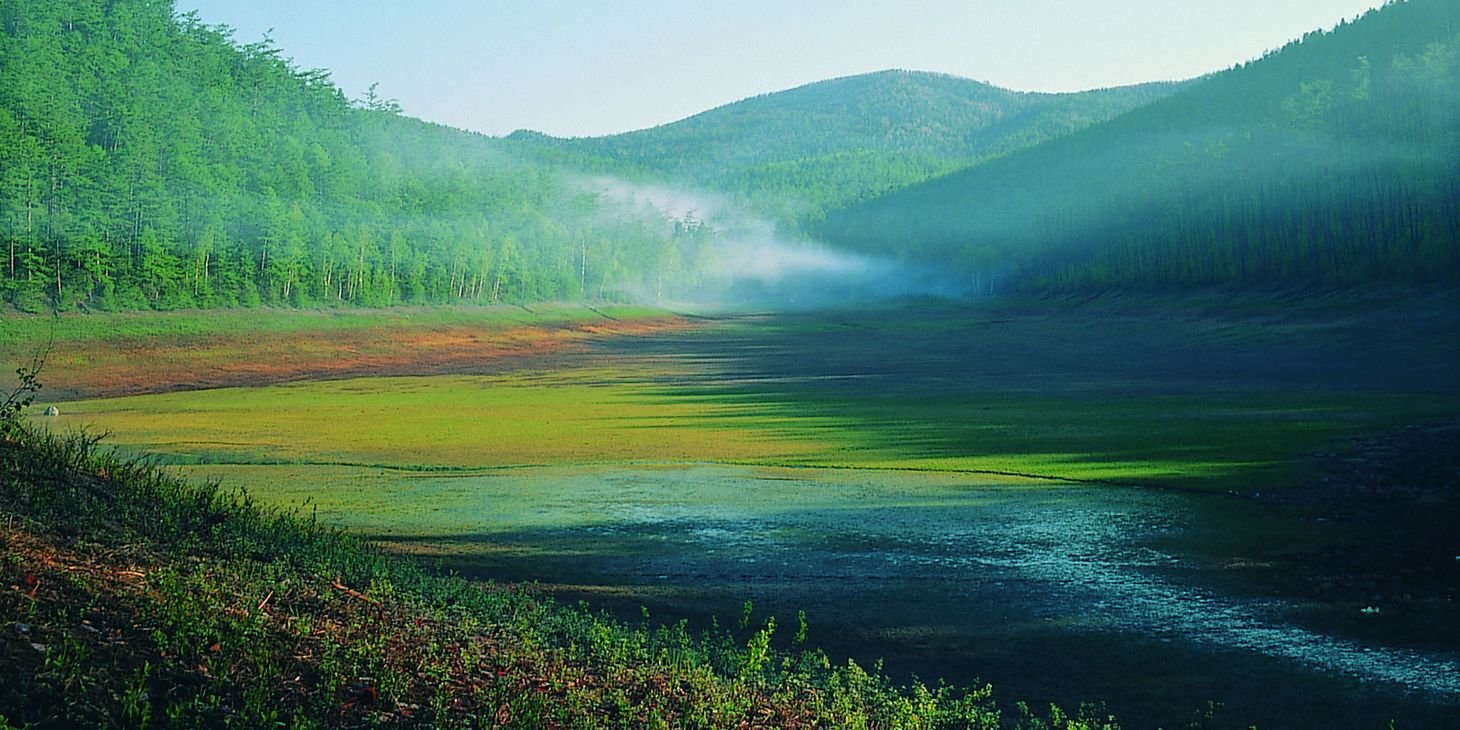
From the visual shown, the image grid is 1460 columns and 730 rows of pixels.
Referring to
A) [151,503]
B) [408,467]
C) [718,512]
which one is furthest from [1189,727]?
[408,467]

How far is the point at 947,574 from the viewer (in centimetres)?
1568

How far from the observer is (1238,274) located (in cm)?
9031

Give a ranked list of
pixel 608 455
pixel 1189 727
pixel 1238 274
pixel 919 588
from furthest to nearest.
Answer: pixel 1238 274 → pixel 608 455 → pixel 919 588 → pixel 1189 727

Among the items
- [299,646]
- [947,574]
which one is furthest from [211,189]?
[299,646]

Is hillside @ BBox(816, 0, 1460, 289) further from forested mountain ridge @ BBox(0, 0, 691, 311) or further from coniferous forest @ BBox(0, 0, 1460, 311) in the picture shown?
forested mountain ridge @ BBox(0, 0, 691, 311)

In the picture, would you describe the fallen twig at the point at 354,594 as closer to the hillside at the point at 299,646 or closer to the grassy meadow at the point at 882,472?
the hillside at the point at 299,646

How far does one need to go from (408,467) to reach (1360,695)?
19336mm

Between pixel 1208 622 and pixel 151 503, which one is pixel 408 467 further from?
pixel 1208 622

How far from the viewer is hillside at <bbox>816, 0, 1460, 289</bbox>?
80562 millimetres

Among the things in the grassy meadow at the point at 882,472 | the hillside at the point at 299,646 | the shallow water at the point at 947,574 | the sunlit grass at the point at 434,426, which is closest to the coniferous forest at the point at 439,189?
the grassy meadow at the point at 882,472

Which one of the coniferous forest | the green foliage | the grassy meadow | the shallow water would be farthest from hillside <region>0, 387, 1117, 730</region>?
the coniferous forest

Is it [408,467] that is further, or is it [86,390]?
[86,390]

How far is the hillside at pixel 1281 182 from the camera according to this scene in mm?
80562

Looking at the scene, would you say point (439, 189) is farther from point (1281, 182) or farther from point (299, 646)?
point (299, 646)
